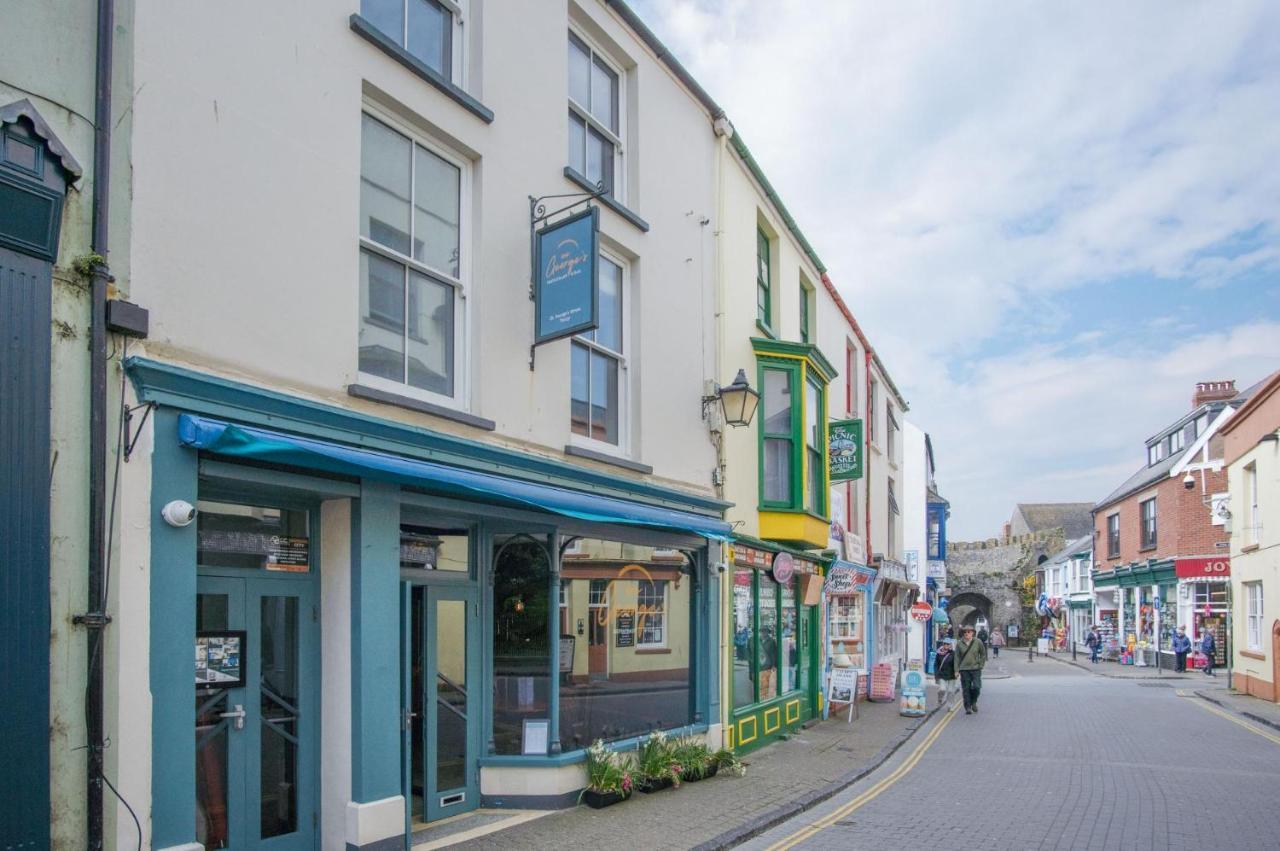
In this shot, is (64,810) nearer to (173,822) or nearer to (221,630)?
(173,822)

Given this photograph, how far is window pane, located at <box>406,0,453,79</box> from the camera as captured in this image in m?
8.52

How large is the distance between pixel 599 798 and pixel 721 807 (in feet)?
4.04

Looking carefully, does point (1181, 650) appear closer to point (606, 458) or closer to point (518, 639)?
point (606, 458)

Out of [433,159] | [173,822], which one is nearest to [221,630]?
[173,822]

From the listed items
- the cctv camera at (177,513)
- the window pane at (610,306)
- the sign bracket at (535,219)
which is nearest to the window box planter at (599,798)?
the sign bracket at (535,219)

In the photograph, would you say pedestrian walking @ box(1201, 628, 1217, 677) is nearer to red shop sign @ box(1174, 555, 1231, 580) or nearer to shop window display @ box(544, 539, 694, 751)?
red shop sign @ box(1174, 555, 1231, 580)

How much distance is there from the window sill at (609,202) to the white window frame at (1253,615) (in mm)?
19837

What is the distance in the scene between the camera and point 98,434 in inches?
217

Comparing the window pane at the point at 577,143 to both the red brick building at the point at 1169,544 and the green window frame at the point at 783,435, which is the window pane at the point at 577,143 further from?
the red brick building at the point at 1169,544

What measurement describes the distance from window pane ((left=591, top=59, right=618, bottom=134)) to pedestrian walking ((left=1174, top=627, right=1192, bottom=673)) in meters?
31.9

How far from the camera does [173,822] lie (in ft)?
19.3

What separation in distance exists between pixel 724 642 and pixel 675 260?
4863mm

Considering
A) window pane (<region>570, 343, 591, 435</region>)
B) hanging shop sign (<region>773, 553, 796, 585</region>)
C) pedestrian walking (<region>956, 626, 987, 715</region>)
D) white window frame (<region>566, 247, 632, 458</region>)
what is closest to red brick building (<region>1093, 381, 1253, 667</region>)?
pedestrian walking (<region>956, 626, 987, 715</region>)

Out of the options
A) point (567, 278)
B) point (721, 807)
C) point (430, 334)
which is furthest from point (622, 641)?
point (430, 334)
